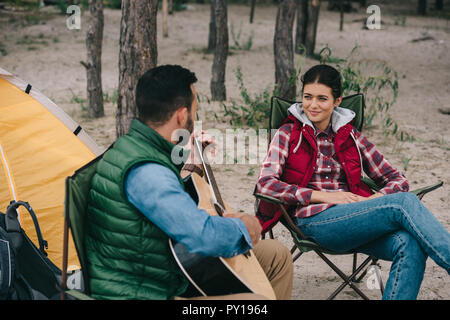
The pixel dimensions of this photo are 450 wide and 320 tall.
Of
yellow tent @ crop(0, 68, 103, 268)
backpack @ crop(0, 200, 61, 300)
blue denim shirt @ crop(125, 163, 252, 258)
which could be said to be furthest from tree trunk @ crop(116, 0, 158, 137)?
blue denim shirt @ crop(125, 163, 252, 258)

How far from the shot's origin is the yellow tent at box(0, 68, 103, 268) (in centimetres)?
290

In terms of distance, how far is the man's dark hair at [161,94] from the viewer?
5.98 feet

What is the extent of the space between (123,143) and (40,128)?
1.58m

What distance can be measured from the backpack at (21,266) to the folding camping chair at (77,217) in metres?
0.25

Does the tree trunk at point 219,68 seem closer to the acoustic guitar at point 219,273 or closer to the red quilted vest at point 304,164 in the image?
the red quilted vest at point 304,164

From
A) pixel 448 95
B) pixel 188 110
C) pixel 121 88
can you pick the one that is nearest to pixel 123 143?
pixel 188 110

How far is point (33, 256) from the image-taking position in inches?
95.7

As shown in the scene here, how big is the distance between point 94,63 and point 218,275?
222 inches

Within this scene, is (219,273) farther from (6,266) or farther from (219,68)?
(219,68)

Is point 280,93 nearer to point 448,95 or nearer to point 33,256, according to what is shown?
point 448,95

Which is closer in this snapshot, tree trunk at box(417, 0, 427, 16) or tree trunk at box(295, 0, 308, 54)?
tree trunk at box(295, 0, 308, 54)

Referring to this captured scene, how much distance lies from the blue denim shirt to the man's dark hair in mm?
245

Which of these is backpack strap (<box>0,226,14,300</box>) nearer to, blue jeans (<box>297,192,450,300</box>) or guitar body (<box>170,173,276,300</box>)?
guitar body (<box>170,173,276,300</box>)

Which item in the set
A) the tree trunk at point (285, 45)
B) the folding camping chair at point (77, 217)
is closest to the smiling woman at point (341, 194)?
the folding camping chair at point (77, 217)
